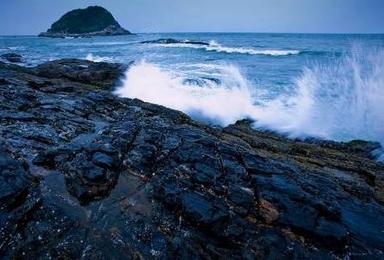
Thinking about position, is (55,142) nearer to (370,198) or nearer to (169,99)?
(370,198)

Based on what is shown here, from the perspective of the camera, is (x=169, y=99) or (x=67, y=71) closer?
(x=169, y=99)

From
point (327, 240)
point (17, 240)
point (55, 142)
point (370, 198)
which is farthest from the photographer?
point (55, 142)

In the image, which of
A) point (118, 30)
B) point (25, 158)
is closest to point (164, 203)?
point (25, 158)

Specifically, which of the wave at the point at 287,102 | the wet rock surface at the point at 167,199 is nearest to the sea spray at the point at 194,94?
the wave at the point at 287,102

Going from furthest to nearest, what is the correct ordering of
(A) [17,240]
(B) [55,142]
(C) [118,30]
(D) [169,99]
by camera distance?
(C) [118,30] → (D) [169,99] → (B) [55,142] → (A) [17,240]

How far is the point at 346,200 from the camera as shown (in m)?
4.43

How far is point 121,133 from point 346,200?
11.8ft

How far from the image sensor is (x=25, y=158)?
4777 mm

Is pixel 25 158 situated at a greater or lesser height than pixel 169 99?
greater

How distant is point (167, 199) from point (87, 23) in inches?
5505

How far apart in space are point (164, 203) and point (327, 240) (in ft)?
6.23

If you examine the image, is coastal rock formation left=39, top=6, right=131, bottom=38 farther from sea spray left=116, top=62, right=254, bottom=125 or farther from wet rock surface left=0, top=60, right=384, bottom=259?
wet rock surface left=0, top=60, right=384, bottom=259

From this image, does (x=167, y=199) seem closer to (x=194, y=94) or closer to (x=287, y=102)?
(x=287, y=102)

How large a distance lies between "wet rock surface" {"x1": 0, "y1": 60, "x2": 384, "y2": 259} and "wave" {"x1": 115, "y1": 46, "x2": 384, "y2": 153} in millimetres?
4483
